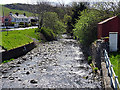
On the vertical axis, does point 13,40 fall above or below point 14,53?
above

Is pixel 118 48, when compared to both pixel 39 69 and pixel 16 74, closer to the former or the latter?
pixel 39 69

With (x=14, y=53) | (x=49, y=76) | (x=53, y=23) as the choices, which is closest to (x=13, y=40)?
(x=14, y=53)

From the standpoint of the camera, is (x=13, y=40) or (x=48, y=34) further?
(x=48, y=34)

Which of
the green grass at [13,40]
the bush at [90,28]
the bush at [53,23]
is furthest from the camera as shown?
the bush at [53,23]

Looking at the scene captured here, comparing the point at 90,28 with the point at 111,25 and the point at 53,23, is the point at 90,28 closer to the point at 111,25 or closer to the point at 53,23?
the point at 111,25

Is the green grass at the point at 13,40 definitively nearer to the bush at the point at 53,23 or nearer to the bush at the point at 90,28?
the bush at the point at 53,23

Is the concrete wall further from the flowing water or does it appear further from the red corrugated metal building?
the red corrugated metal building

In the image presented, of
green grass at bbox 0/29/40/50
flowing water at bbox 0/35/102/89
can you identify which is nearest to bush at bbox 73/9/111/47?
flowing water at bbox 0/35/102/89

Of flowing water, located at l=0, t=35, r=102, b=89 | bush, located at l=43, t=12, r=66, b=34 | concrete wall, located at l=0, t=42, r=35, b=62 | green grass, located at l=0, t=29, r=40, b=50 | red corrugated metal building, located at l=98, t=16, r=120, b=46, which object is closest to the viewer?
flowing water, located at l=0, t=35, r=102, b=89

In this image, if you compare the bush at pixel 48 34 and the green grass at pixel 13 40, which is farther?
the bush at pixel 48 34

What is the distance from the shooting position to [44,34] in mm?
47281

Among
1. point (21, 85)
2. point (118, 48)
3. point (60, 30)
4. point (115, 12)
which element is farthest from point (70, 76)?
point (60, 30)

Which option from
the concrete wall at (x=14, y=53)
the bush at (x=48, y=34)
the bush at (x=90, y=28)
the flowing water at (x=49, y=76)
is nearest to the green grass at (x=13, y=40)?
the concrete wall at (x=14, y=53)

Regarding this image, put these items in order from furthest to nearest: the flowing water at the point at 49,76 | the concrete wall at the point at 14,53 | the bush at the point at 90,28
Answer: the bush at the point at 90,28, the concrete wall at the point at 14,53, the flowing water at the point at 49,76
